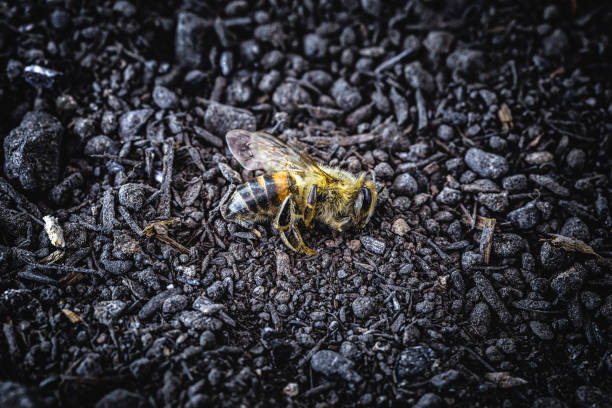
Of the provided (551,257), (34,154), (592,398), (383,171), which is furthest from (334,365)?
(34,154)

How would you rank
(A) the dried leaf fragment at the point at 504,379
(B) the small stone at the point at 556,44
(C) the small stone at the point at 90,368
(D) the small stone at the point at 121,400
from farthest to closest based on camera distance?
(B) the small stone at the point at 556,44 < (A) the dried leaf fragment at the point at 504,379 < (C) the small stone at the point at 90,368 < (D) the small stone at the point at 121,400

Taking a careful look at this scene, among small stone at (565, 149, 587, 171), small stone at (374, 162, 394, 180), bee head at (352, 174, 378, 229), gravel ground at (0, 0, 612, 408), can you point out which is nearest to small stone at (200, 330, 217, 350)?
gravel ground at (0, 0, 612, 408)

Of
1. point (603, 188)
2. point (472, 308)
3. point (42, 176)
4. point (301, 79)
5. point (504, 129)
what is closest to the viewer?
point (472, 308)

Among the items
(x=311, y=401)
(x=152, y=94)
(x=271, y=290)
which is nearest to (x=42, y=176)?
(x=152, y=94)

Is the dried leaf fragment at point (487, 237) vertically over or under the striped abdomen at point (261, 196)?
under

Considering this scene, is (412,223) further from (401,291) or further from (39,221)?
(39,221)

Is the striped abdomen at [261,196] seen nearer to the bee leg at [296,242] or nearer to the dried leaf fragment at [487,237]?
the bee leg at [296,242]

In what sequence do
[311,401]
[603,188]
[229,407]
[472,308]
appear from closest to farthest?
[229,407]
[311,401]
[472,308]
[603,188]

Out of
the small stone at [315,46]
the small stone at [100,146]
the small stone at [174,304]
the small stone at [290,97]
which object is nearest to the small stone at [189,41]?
the small stone at [290,97]
